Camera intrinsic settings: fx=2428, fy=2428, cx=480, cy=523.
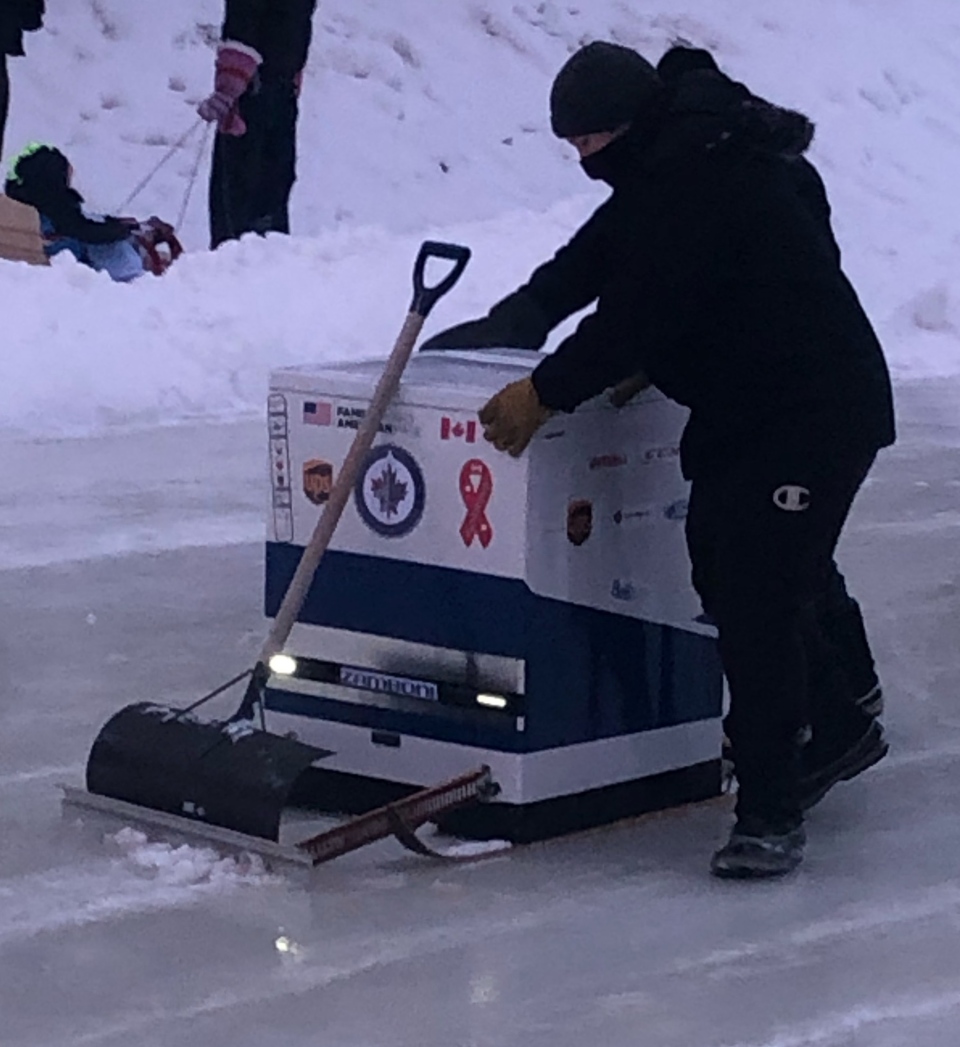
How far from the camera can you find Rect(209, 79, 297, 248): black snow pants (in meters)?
12.4

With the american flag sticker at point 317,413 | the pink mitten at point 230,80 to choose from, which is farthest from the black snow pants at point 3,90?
the american flag sticker at point 317,413

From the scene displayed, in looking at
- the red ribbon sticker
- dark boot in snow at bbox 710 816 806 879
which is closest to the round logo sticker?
the red ribbon sticker

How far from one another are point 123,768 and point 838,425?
4.78 feet

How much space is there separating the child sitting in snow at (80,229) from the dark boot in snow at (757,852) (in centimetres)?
692

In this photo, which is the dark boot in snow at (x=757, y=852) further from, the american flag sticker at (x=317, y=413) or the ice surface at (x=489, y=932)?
the american flag sticker at (x=317, y=413)

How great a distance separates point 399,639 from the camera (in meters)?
4.50

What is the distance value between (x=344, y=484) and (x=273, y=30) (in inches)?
328

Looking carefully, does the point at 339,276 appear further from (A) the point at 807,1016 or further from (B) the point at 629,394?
(A) the point at 807,1016

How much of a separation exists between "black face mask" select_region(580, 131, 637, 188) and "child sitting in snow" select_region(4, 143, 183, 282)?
676 centimetres

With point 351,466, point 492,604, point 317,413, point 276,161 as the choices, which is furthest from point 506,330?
point 276,161

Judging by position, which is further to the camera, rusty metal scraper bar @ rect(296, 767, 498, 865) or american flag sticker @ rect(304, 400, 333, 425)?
american flag sticker @ rect(304, 400, 333, 425)

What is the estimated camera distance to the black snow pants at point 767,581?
4227 millimetres

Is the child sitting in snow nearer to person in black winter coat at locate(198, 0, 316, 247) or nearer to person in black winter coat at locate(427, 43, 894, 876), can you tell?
person in black winter coat at locate(198, 0, 316, 247)

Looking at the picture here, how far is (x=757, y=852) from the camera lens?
4.34 m
